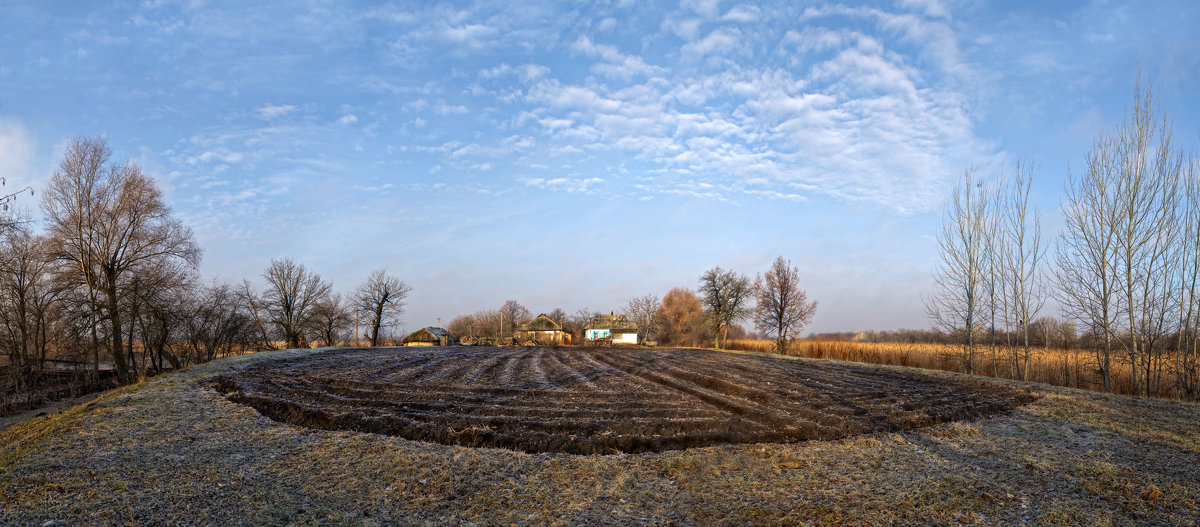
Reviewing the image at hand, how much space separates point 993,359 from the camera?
17312mm

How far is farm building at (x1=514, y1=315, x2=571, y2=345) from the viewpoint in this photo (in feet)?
185

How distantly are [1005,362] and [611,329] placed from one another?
53.7 m

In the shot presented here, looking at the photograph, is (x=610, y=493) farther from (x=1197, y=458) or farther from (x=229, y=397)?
(x=229, y=397)

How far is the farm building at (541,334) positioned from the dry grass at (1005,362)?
1323 inches

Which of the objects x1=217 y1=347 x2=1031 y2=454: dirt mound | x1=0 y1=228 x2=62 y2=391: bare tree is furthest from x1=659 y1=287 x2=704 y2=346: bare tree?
x1=0 y1=228 x2=62 y2=391: bare tree

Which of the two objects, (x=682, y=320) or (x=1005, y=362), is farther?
(x=682, y=320)

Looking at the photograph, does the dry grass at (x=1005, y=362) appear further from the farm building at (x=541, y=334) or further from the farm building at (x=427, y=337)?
the farm building at (x=427, y=337)

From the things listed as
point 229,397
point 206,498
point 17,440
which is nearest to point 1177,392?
point 206,498

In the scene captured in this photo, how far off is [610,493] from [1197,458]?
24.6 feet

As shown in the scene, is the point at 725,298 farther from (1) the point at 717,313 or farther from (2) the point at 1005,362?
(2) the point at 1005,362

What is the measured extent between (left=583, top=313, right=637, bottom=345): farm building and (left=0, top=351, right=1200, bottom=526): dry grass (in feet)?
181

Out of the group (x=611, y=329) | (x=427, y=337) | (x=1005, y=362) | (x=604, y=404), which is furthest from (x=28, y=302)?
(x=611, y=329)

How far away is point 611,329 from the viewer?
6975 cm

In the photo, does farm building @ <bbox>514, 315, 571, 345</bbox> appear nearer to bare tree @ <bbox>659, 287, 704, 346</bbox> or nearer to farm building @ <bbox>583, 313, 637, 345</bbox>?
farm building @ <bbox>583, 313, 637, 345</bbox>
